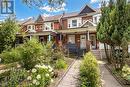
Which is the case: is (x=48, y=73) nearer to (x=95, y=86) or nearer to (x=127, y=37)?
(x=95, y=86)

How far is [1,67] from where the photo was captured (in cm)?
1942

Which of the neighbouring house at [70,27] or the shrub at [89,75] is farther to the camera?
the neighbouring house at [70,27]

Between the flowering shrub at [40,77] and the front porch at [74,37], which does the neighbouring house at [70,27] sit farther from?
the flowering shrub at [40,77]

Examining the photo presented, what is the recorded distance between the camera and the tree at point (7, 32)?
23672mm

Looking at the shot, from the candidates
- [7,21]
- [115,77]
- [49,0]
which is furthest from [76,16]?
[49,0]

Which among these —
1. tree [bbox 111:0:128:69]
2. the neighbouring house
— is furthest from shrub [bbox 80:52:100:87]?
the neighbouring house

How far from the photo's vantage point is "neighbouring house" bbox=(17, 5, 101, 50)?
1280 inches

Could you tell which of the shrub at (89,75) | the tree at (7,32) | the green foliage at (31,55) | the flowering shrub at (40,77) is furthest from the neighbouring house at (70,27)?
the flowering shrub at (40,77)

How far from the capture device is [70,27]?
37562mm

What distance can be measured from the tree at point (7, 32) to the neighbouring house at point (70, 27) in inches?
251

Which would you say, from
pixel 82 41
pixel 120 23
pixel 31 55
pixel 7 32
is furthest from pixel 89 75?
pixel 82 41

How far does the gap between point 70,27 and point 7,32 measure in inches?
607

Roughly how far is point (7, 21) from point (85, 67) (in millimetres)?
15132

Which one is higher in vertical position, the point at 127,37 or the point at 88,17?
the point at 88,17
